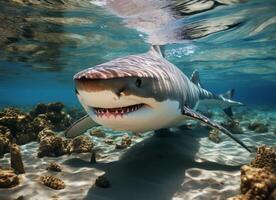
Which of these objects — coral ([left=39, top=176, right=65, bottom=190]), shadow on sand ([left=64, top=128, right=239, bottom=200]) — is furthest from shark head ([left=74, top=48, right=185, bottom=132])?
coral ([left=39, top=176, right=65, bottom=190])

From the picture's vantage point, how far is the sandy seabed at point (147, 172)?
4.76 metres

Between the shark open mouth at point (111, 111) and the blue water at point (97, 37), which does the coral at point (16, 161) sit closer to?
the shark open mouth at point (111, 111)

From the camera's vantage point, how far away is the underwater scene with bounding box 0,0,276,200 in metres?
3.96

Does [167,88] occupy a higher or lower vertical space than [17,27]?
lower

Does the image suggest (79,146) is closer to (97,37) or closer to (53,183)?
(53,183)

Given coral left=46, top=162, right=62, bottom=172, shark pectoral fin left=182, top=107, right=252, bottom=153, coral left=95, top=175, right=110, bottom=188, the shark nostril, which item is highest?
the shark nostril

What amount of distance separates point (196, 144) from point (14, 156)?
5126mm

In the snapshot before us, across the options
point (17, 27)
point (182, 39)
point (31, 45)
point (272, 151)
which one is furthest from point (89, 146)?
point (31, 45)

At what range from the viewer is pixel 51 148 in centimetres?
730

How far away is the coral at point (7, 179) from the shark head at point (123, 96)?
221cm

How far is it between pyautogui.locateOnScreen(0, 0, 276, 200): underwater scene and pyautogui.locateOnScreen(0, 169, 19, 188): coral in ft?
0.06

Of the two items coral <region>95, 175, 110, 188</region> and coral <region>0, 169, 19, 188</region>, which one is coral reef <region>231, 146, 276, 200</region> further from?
coral <region>0, 169, 19, 188</region>

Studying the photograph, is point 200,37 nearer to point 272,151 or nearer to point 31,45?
point 31,45

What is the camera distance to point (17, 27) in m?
15.5
